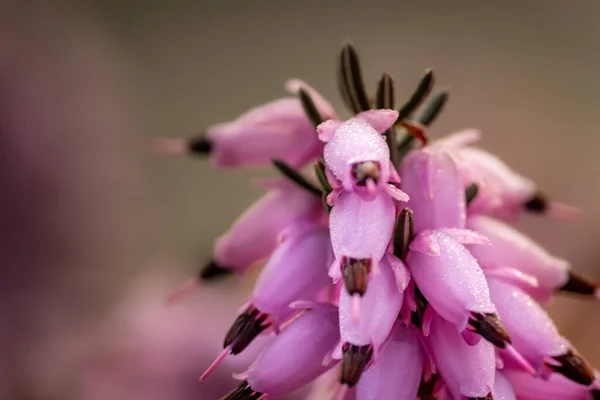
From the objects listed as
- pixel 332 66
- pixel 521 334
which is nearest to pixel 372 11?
pixel 332 66

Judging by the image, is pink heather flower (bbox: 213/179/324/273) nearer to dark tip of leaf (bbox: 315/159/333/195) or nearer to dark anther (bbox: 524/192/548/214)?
dark tip of leaf (bbox: 315/159/333/195)

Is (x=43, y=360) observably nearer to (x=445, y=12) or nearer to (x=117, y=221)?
(x=117, y=221)

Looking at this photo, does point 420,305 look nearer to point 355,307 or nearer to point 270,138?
point 355,307

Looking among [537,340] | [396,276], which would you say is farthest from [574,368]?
[396,276]

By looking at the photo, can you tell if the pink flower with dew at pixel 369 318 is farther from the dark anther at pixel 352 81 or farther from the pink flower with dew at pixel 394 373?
the dark anther at pixel 352 81

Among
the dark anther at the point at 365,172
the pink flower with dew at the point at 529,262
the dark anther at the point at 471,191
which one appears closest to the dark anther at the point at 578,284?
the pink flower with dew at the point at 529,262
